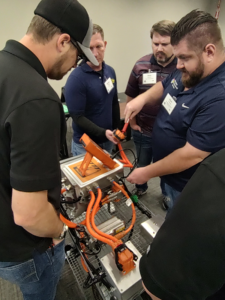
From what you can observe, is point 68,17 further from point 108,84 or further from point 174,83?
point 108,84

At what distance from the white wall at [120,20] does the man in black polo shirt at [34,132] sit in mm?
2311

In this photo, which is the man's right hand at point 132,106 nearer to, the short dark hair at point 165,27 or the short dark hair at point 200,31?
the short dark hair at point 200,31

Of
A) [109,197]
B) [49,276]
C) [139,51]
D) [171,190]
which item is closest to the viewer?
[49,276]

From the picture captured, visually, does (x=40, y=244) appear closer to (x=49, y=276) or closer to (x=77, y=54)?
(x=49, y=276)

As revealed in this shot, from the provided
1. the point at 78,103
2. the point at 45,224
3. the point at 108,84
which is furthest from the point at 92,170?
the point at 108,84

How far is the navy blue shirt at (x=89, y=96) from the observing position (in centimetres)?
139

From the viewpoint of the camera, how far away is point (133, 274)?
0.83 metres

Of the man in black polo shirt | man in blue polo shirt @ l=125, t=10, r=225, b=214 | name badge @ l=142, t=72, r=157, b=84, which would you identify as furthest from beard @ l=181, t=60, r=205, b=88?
name badge @ l=142, t=72, r=157, b=84

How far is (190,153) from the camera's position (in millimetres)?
950

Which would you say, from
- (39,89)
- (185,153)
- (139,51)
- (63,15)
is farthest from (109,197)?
(139,51)

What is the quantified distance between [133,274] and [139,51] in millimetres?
3793

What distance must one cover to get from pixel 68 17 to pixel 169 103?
0.73 metres

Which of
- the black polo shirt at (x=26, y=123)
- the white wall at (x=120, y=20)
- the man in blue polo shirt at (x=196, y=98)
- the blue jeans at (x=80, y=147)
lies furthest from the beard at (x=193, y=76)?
the white wall at (x=120, y=20)

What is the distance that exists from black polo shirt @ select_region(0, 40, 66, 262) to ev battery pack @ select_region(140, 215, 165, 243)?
637 millimetres
